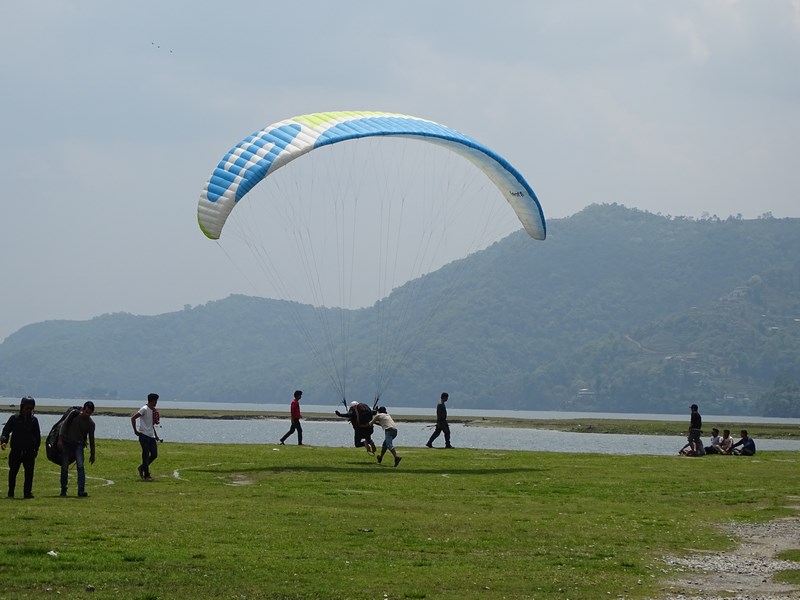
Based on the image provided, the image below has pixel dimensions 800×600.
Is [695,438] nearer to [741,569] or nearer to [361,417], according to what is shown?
[361,417]

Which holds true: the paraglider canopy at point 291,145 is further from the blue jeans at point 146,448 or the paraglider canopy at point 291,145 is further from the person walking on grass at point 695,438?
the person walking on grass at point 695,438

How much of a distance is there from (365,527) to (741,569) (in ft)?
19.2

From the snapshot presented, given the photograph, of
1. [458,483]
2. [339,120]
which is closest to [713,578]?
[458,483]

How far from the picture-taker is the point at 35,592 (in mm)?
12766

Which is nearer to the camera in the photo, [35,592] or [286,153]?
[35,592]

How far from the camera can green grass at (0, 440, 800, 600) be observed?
45.1 ft

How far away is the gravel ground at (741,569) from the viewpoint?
45.8ft

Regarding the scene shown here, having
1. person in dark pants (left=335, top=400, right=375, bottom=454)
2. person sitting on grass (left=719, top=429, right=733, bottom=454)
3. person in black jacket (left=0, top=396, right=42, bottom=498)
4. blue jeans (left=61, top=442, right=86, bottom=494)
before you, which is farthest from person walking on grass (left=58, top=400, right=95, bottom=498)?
person sitting on grass (left=719, top=429, right=733, bottom=454)

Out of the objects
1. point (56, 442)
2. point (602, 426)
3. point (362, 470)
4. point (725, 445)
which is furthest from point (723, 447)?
point (602, 426)

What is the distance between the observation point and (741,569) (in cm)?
1577

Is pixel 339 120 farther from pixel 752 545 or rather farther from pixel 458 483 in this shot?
pixel 752 545

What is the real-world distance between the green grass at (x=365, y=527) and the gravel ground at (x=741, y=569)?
15.0 inches

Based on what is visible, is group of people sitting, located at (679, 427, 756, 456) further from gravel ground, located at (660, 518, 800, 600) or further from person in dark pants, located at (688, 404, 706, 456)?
gravel ground, located at (660, 518, 800, 600)

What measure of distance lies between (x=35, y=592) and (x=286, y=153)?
56.0 ft
